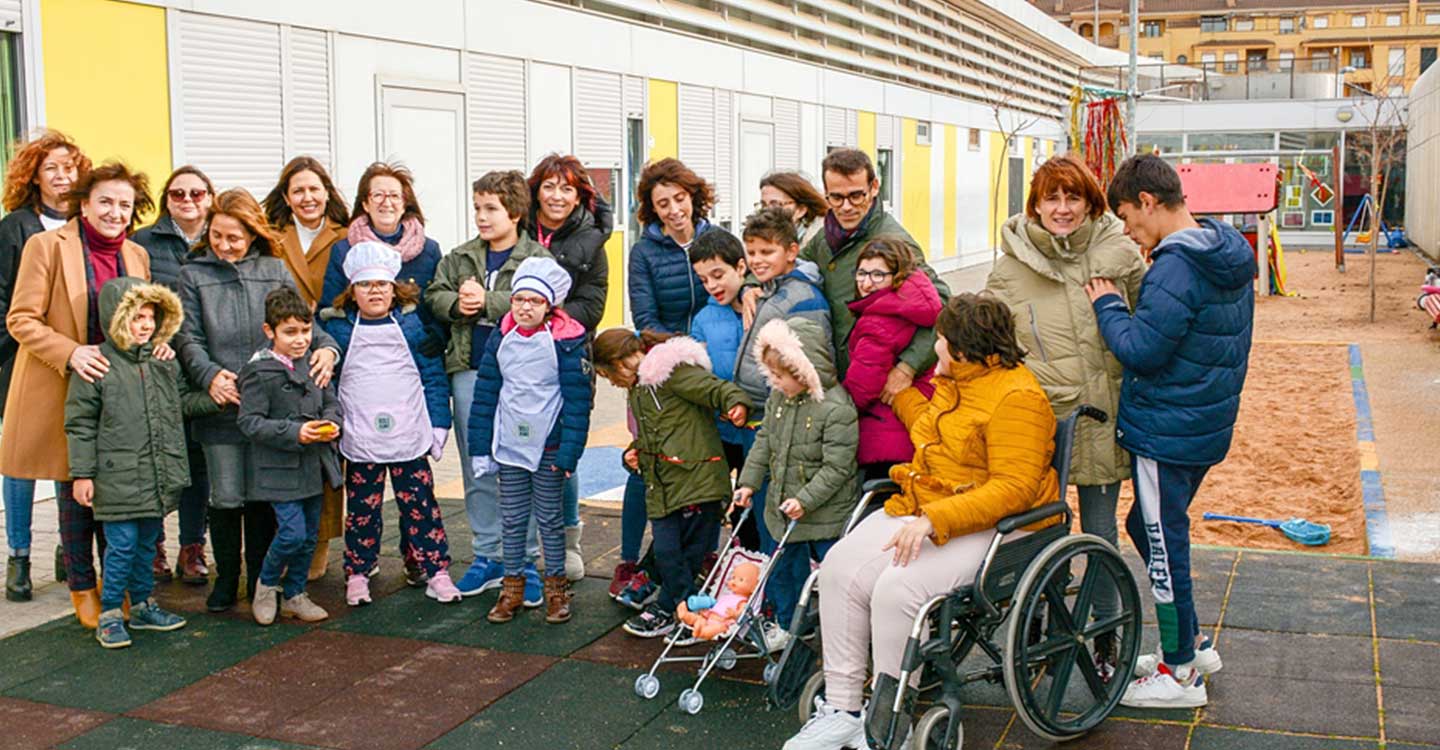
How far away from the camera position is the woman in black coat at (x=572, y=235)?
6.88 metres

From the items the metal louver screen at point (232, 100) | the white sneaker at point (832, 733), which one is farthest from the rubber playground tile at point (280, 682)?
the metal louver screen at point (232, 100)

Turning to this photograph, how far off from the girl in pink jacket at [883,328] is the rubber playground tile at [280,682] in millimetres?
2054

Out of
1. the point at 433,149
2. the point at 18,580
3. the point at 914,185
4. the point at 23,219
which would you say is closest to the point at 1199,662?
the point at 18,580

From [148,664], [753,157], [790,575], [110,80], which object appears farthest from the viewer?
[753,157]

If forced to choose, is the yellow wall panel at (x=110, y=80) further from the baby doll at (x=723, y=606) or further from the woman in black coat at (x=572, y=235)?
the baby doll at (x=723, y=606)

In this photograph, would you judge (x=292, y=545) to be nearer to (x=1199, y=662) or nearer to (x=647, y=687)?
(x=647, y=687)

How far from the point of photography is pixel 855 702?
187 inches

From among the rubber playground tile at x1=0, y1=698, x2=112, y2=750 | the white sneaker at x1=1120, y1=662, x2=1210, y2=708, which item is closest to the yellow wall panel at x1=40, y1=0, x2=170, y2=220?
the rubber playground tile at x1=0, y1=698, x2=112, y2=750

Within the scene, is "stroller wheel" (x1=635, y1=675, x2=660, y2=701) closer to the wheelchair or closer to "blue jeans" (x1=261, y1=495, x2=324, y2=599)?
the wheelchair

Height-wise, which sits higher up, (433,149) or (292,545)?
(433,149)

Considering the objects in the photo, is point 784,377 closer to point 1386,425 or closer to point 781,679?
point 781,679

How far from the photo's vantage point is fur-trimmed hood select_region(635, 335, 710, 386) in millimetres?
5840

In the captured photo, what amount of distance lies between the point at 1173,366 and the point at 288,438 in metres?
3.49

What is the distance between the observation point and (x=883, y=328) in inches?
212
